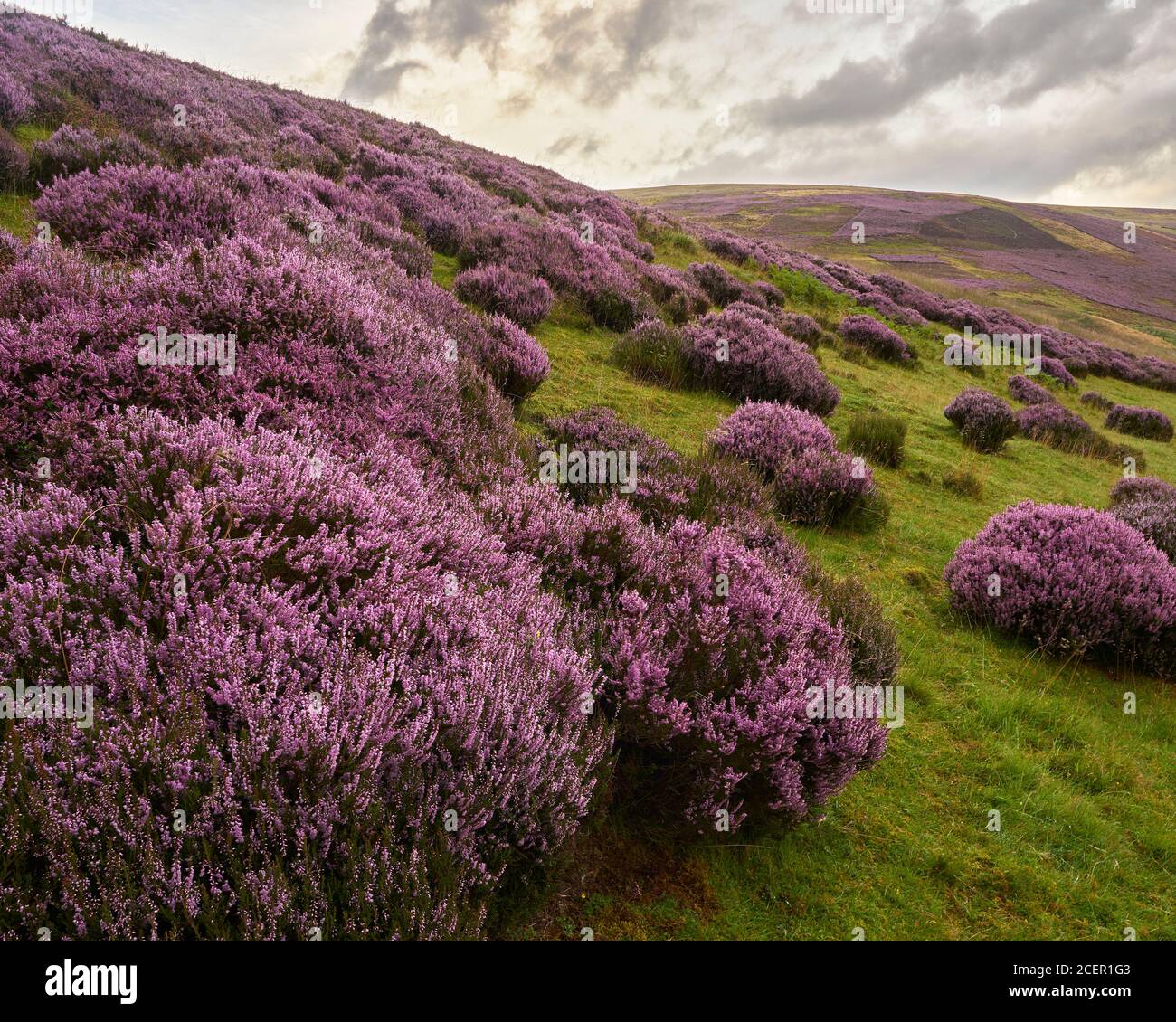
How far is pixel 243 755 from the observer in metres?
1.69

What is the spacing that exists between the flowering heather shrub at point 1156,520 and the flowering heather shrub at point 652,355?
5.28 metres

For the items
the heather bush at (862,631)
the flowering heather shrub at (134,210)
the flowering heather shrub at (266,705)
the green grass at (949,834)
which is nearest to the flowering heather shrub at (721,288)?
the green grass at (949,834)

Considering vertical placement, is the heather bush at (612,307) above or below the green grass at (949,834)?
above

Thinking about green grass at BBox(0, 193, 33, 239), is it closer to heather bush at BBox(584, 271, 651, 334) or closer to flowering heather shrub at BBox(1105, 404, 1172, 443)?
heather bush at BBox(584, 271, 651, 334)

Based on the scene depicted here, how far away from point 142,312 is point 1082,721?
20.7ft

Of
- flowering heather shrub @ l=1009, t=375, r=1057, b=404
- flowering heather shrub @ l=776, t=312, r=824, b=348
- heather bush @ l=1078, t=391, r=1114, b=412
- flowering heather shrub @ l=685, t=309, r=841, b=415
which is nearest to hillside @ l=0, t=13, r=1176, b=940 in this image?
flowering heather shrub @ l=685, t=309, r=841, b=415

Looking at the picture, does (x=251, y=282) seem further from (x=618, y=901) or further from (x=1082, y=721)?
(x=1082, y=721)

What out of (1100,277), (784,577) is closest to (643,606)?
(784,577)

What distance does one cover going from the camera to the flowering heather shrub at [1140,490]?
326 inches

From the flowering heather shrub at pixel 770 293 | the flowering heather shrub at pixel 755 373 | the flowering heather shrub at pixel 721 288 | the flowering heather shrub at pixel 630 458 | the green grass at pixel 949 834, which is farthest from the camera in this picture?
the flowering heather shrub at pixel 770 293

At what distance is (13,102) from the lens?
865 centimetres

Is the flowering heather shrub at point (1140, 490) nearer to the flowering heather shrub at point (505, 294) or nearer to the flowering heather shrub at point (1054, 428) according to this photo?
the flowering heather shrub at point (1054, 428)

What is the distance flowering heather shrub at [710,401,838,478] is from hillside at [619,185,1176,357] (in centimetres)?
3202

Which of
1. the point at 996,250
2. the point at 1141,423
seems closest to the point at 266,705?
the point at 1141,423
